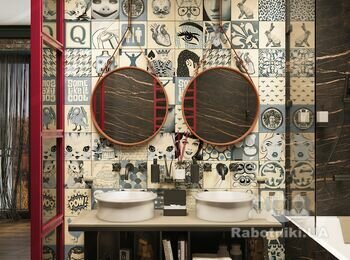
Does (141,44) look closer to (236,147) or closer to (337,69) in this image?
(236,147)

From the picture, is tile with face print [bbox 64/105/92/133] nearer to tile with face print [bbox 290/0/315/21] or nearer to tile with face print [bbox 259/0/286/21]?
tile with face print [bbox 259/0/286/21]

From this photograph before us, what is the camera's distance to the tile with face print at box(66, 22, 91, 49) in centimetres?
264

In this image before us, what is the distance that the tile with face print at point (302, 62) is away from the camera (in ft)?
7.39

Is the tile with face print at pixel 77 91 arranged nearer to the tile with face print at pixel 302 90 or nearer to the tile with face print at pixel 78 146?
the tile with face print at pixel 78 146

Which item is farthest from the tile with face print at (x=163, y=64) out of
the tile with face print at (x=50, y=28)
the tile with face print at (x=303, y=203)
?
the tile with face print at (x=303, y=203)

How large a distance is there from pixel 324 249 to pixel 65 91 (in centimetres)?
201

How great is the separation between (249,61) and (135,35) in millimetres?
868

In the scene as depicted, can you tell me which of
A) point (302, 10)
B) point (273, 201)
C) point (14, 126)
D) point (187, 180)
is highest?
point (302, 10)

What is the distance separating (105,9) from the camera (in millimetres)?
2645

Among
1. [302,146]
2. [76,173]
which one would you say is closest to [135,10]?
[76,173]

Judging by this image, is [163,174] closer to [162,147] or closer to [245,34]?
[162,147]

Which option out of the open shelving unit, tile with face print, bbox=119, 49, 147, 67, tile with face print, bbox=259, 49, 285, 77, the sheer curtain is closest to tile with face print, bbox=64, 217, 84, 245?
the open shelving unit

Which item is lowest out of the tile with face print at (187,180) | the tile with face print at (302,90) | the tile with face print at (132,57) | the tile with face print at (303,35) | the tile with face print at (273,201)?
the tile with face print at (273,201)

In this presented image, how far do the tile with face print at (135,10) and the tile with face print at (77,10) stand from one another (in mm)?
252
